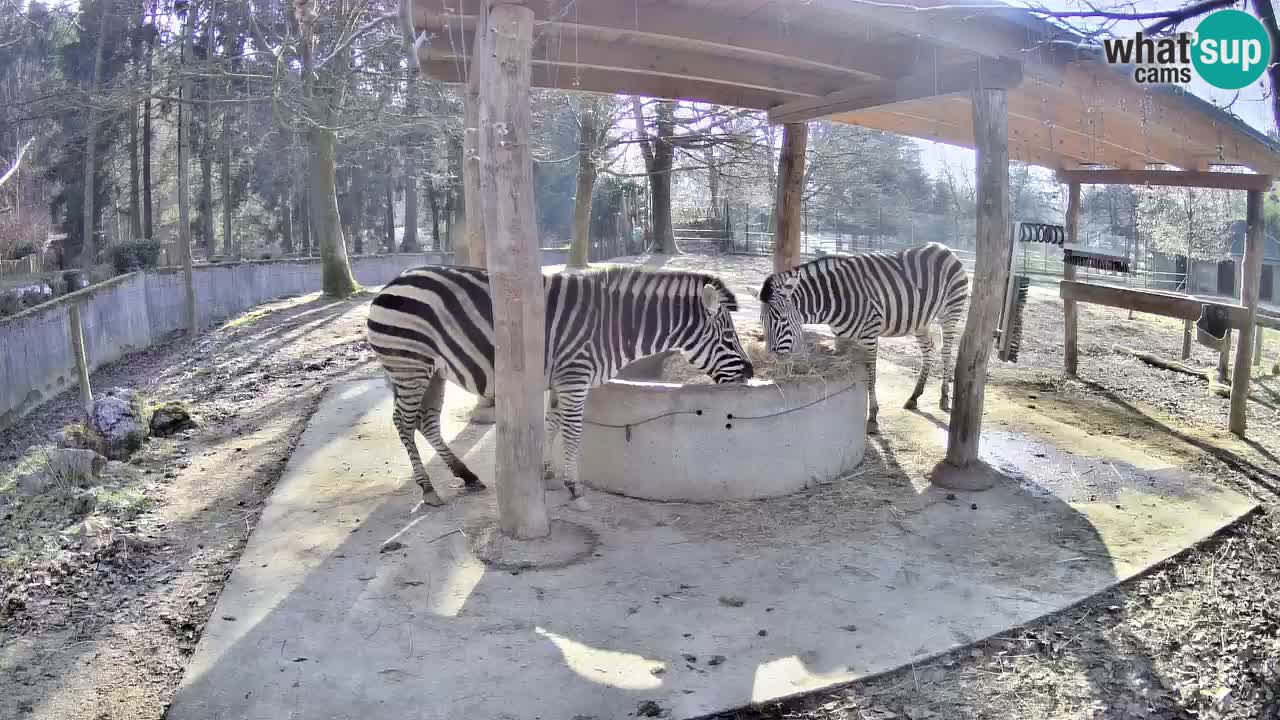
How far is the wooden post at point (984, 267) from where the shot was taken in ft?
19.5

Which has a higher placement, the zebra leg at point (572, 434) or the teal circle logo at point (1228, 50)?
the teal circle logo at point (1228, 50)

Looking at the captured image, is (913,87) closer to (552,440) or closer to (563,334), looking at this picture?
(563,334)

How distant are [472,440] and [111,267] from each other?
1833cm

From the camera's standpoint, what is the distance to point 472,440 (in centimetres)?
740

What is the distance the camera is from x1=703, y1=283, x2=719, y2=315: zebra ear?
596 centimetres

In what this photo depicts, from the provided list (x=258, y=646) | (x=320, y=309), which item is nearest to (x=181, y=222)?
(x=320, y=309)

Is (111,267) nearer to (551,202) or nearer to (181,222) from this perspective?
(181,222)

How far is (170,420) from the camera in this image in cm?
844

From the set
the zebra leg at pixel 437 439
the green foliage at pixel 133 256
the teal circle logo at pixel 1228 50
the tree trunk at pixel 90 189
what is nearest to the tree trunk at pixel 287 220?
the tree trunk at pixel 90 189

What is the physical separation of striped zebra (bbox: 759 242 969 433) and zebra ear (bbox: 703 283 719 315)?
1.23 m

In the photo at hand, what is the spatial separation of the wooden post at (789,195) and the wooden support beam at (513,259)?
4450mm

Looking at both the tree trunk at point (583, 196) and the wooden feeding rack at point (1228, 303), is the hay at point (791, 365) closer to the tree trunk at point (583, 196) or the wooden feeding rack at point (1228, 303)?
the wooden feeding rack at point (1228, 303)

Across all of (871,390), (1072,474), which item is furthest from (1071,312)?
(1072,474)

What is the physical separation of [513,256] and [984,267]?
3551 millimetres
